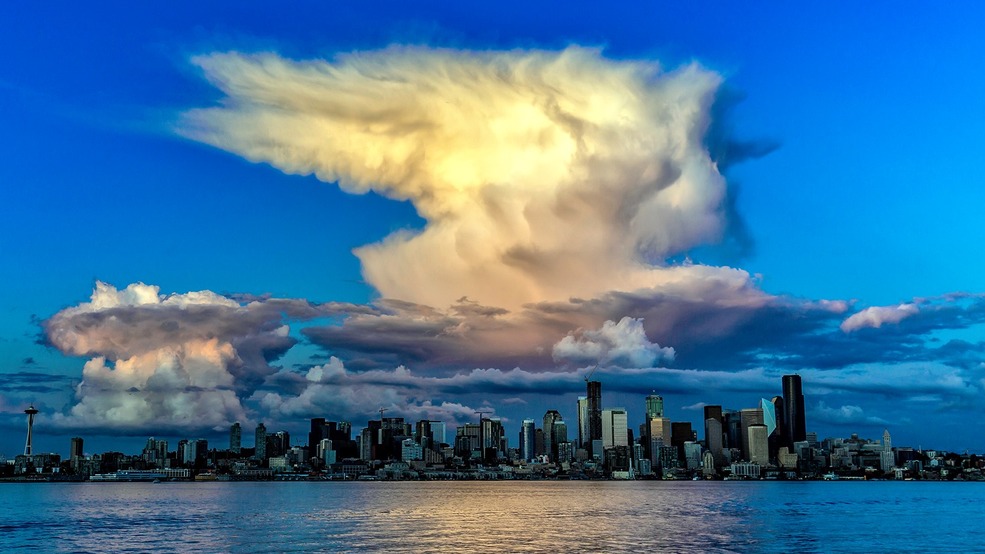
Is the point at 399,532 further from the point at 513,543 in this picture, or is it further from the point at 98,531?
the point at 98,531

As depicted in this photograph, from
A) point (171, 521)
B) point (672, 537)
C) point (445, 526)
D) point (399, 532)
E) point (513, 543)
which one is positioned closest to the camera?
point (513, 543)

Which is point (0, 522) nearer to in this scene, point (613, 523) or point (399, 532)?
point (399, 532)

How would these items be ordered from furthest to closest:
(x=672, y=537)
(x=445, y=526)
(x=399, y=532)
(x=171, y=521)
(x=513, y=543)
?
(x=171, y=521) → (x=445, y=526) → (x=399, y=532) → (x=672, y=537) → (x=513, y=543)

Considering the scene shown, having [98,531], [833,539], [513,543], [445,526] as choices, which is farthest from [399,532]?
[833,539]

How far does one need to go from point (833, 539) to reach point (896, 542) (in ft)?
26.9

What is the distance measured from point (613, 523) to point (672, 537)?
2975cm

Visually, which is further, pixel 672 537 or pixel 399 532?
pixel 399 532

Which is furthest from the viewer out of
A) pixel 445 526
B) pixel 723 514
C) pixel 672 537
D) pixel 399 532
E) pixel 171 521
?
pixel 723 514

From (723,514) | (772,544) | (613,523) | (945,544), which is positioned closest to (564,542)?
(772,544)

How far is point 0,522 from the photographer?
166 m

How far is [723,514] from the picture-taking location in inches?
7170

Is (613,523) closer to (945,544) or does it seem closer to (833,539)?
(833,539)

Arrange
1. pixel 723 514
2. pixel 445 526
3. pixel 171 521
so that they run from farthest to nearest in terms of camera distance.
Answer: pixel 723 514 < pixel 171 521 < pixel 445 526

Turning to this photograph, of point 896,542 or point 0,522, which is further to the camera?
point 0,522
